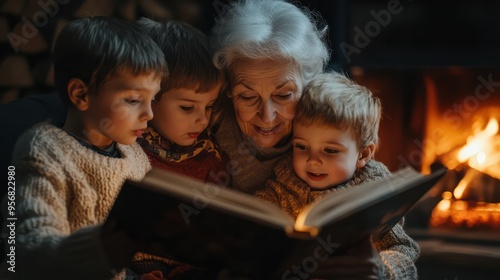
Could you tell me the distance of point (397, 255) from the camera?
1.27 m

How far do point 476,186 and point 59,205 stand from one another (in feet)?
4.64

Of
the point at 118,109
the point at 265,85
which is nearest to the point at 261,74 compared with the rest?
the point at 265,85

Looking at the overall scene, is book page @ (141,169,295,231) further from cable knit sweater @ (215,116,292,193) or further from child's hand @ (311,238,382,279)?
cable knit sweater @ (215,116,292,193)

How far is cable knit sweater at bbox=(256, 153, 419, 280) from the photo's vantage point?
128cm

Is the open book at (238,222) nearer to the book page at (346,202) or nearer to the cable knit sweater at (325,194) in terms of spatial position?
the book page at (346,202)

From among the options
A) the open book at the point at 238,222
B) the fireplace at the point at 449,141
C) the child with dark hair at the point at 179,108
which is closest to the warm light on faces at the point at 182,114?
the child with dark hair at the point at 179,108

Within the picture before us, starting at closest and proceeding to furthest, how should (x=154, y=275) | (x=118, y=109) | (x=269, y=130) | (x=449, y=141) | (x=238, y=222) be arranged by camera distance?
(x=238, y=222), (x=118, y=109), (x=154, y=275), (x=269, y=130), (x=449, y=141)

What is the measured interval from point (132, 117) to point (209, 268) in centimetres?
29

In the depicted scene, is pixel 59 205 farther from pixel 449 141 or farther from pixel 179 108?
pixel 449 141

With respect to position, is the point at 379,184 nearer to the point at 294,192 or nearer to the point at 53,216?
the point at 294,192

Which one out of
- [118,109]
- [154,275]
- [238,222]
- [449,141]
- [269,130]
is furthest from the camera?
[449,141]

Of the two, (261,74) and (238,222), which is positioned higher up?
(261,74)

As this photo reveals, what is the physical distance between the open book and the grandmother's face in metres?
0.28

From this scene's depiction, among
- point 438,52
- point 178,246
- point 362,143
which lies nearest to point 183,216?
point 178,246
